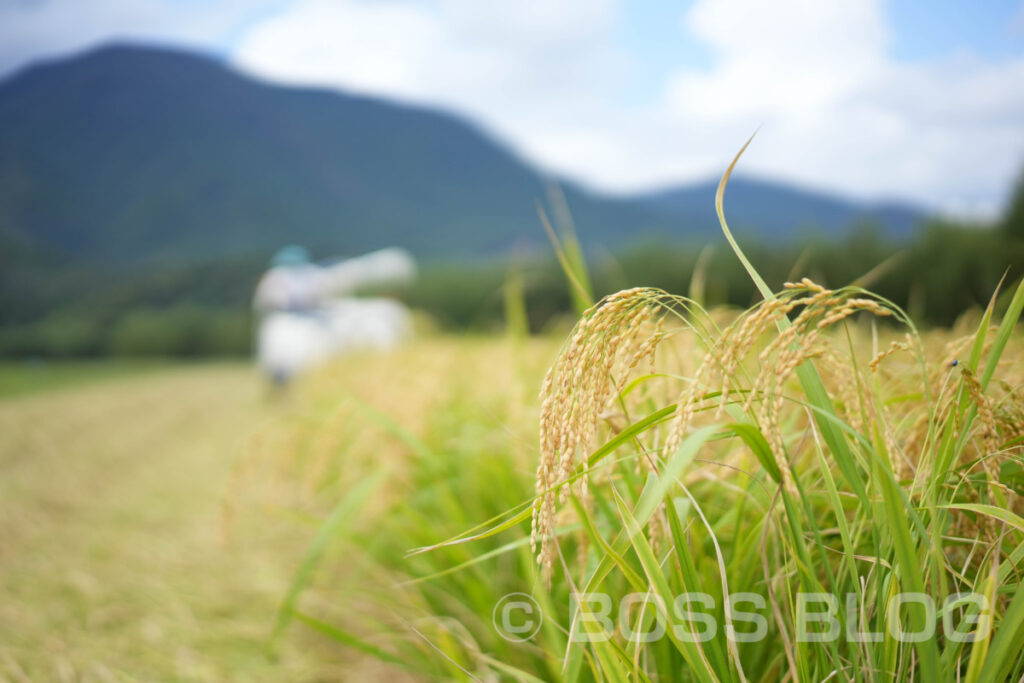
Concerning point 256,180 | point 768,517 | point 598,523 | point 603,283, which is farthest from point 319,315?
point 256,180

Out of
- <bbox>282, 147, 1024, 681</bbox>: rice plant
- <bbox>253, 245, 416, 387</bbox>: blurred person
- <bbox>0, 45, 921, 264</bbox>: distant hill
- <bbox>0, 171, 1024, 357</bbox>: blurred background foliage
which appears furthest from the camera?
<bbox>0, 45, 921, 264</bbox>: distant hill

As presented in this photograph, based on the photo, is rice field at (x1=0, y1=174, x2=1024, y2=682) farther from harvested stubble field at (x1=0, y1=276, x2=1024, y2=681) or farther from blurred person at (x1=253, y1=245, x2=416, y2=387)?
blurred person at (x1=253, y1=245, x2=416, y2=387)

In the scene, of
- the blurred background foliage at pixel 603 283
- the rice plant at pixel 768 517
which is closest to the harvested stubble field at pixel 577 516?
the rice plant at pixel 768 517

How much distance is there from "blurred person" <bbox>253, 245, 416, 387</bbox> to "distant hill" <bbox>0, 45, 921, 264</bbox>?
3.40 m

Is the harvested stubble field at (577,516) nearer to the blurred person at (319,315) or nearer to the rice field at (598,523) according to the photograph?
the rice field at (598,523)

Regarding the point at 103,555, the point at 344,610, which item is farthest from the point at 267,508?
the point at 103,555

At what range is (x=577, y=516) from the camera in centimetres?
109

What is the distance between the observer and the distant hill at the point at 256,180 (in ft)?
62.5

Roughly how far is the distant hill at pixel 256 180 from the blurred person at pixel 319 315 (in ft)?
11.1

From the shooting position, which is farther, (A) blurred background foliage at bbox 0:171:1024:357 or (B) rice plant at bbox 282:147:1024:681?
(A) blurred background foliage at bbox 0:171:1024:357

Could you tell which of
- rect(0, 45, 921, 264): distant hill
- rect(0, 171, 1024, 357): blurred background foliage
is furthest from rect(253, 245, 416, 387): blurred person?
rect(0, 45, 921, 264): distant hill

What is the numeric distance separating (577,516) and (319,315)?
8710mm

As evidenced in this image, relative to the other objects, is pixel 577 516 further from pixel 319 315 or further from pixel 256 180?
pixel 256 180

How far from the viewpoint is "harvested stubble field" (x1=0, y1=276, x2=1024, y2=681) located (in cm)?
66
